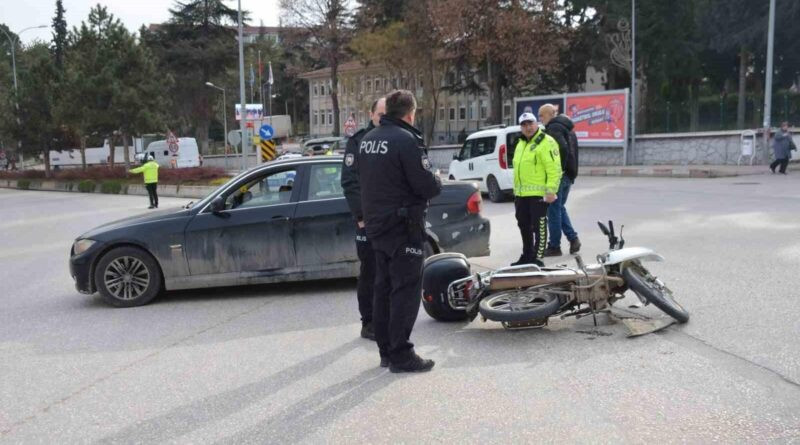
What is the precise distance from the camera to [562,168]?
9.45 m

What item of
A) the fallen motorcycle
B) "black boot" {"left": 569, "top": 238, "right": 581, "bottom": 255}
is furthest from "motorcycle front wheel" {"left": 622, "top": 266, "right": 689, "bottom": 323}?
"black boot" {"left": 569, "top": 238, "right": 581, "bottom": 255}

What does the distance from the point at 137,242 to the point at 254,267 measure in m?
1.21

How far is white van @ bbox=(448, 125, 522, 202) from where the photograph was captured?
60.6ft

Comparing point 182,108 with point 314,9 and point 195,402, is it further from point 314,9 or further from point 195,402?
point 195,402

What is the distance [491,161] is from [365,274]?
1340 centimetres

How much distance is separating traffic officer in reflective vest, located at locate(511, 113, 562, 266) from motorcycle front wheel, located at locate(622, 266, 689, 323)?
6.43 ft

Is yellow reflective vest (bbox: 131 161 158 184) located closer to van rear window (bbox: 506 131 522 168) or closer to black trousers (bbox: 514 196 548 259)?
van rear window (bbox: 506 131 522 168)

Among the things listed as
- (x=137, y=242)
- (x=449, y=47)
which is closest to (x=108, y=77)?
(x=449, y=47)

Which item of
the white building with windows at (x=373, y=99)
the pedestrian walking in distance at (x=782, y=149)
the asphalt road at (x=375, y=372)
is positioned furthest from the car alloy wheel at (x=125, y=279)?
the white building with windows at (x=373, y=99)

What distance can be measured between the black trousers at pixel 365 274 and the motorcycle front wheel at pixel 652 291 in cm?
194

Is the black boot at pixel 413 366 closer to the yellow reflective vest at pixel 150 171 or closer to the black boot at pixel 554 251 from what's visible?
the black boot at pixel 554 251

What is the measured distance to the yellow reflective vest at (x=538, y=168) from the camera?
8.22m

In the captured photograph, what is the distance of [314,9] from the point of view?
5656cm

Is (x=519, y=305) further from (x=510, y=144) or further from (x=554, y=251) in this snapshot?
(x=510, y=144)
